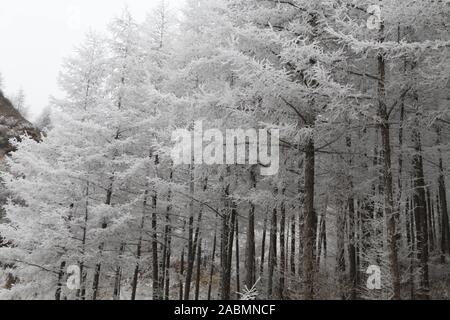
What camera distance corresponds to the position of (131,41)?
52.3 ft

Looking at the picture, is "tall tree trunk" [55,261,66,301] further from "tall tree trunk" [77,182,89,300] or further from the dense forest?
"tall tree trunk" [77,182,89,300]

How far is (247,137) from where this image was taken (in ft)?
32.4

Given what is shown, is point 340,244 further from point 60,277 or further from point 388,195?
point 60,277

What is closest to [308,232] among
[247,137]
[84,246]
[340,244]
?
[247,137]

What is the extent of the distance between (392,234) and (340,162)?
3.62m

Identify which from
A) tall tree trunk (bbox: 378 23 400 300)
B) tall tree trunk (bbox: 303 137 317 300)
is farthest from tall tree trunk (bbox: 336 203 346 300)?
tall tree trunk (bbox: 378 23 400 300)

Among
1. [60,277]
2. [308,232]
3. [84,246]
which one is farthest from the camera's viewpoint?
[60,277]

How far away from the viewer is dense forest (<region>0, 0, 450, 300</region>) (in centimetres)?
895

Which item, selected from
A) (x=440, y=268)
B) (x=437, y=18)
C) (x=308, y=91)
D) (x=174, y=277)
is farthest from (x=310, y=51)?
(x=174, y=277)

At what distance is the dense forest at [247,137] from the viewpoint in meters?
8.95

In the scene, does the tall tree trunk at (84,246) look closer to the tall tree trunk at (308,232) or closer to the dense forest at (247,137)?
the dense forest at (247,137)
